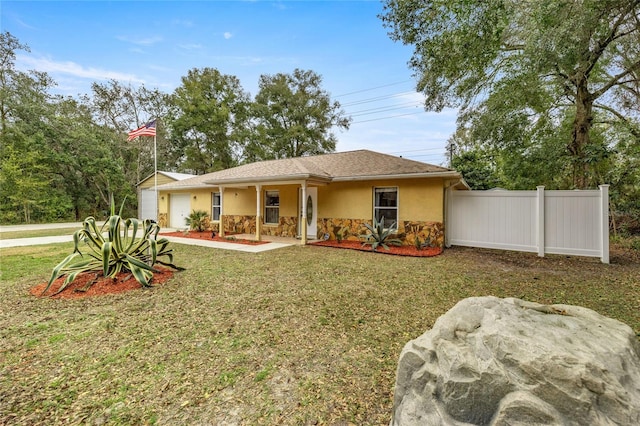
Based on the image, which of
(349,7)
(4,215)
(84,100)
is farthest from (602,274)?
(84,100)

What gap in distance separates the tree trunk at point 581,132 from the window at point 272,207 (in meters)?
10.7

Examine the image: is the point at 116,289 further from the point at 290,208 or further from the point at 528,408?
the point at 290,208

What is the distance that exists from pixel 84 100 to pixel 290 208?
22761mm

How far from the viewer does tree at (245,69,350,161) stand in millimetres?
25109

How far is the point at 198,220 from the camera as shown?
13633 mm

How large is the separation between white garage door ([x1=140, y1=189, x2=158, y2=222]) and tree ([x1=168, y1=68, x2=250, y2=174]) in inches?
266

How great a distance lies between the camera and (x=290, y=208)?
11844 millimetres

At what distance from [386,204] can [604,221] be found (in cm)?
550

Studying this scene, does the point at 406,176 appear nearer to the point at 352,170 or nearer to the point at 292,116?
the point at 352,170

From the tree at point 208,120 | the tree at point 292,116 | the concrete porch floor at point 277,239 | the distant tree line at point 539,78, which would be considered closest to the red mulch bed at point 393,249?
the concrete porch floor at point 277,239

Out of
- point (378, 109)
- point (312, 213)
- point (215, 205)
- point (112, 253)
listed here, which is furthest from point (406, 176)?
point (378, 109)

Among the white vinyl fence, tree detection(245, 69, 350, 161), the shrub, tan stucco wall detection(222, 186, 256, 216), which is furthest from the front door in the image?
tree detection(245, 69, 350, 161)

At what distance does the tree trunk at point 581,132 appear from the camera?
9245mm

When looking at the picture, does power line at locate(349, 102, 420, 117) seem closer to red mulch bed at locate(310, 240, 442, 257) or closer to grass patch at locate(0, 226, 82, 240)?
red mulch bed at locate(310, 240, 442, 257)
